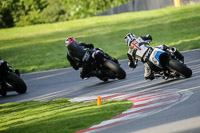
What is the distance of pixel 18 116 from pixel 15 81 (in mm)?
4244

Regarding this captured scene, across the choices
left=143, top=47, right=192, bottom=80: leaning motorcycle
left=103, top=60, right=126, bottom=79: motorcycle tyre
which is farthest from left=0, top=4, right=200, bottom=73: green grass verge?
left=143, top=47, right=192, bottom=80: leaning motorcycle

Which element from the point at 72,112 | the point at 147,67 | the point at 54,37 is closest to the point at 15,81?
the point at 147,67

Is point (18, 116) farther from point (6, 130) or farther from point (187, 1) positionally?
point (187, 1)

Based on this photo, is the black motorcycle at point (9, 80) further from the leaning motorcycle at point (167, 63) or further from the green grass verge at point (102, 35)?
the green grass verge at point (102, 35)

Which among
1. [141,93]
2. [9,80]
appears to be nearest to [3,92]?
[9,80]

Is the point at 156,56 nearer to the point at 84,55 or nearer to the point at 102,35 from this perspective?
the point at 84,55

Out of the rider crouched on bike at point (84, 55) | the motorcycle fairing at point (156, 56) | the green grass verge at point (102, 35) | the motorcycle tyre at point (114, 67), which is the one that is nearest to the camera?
the motorcycle fairing at point (156, 56)

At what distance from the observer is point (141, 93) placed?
33.6 feet

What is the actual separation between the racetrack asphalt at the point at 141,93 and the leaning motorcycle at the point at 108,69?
20 centimetres

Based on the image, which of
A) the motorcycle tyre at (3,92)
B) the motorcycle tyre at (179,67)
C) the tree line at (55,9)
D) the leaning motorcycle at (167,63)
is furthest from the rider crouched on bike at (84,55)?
the tree line at (55,9)

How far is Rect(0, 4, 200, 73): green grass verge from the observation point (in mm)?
25703

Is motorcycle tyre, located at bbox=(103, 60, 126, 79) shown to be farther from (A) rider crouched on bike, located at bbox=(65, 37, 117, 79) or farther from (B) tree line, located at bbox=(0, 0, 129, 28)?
(B) tree line, located at bbox=(0, 0, 129, 28)

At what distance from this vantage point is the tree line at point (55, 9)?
209 ft

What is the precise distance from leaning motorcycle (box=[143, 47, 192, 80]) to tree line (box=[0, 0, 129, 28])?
Answer: 5042cm
